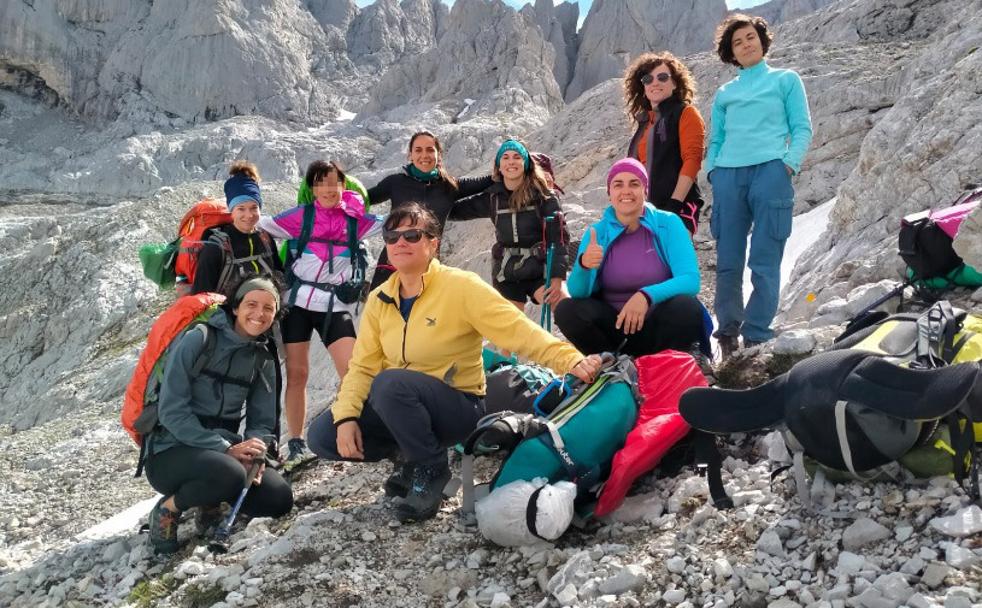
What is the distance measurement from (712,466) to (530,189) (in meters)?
3.40

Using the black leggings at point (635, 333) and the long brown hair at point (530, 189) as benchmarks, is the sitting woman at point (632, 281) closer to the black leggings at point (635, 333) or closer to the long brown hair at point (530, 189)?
the black leggings at point (635, 333)

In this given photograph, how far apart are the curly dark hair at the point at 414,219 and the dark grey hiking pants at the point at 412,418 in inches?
35.5

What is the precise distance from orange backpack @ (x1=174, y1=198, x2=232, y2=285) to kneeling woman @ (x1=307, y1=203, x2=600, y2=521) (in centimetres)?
265

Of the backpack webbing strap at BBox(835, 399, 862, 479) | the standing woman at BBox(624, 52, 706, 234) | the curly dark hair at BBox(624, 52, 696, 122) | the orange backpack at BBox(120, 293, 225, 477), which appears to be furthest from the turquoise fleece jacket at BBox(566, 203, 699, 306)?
the orange backpack at BBox(120, 293, 225, 477)

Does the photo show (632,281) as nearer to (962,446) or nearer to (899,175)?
(962,446)

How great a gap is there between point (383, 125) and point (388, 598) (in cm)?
6193

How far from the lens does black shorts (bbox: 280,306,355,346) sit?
6.32 metres

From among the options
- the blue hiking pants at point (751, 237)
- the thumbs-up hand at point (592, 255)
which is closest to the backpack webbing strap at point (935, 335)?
the thumbs-up hand at point (592, 255)

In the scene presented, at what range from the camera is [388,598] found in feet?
11.6

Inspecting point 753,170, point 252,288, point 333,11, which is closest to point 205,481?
point 252,288

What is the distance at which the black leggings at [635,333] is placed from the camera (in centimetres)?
471

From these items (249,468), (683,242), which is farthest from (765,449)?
(249,468)

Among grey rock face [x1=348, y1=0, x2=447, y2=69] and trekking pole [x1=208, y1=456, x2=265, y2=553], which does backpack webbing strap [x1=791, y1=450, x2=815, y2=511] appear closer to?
trekking pole [x1=208, y1=456, x2=265, y2=553]

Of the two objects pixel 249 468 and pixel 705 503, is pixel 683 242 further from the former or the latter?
pixel 249 468
